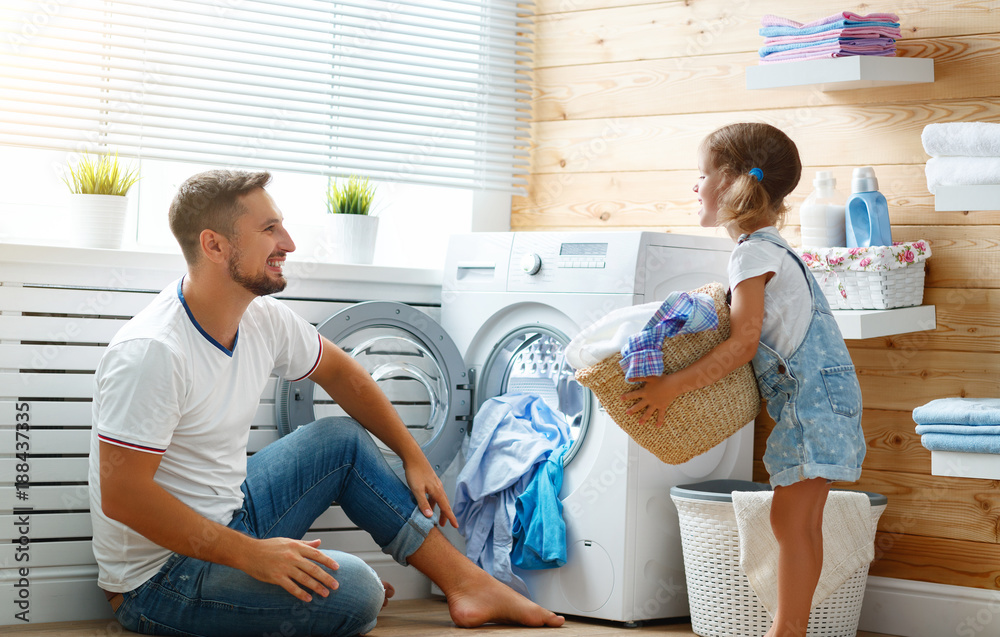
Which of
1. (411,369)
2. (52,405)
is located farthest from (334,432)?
(52,405)

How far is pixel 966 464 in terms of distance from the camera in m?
2.01

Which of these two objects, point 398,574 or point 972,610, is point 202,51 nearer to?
point 398,574

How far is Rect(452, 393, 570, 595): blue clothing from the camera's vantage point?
2.38m

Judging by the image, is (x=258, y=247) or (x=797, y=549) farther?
(x=258, y=247)

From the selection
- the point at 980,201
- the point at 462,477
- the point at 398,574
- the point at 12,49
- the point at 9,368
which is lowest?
the point at 398,574

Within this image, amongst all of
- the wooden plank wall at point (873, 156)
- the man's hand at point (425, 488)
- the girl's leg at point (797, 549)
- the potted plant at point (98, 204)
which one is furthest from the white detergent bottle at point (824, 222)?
the potted plant at point (98, 204)

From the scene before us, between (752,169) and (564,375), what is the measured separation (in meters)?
0.82

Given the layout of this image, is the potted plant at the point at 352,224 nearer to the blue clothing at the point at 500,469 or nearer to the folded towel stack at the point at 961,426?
the blue clothing at the point at 500,469

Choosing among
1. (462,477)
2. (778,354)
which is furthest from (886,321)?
(462,477)

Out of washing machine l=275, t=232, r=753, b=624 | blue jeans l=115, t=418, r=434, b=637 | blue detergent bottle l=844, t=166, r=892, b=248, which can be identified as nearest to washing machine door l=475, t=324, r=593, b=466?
washing machine l=275, t=232, r=753, b=624

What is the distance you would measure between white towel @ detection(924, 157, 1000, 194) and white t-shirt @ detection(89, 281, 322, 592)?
138 cm

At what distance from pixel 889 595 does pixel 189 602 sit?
1566mm

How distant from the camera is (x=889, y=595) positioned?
2420 mm

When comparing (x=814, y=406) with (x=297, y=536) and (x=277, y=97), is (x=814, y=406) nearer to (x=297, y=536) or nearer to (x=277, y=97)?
(x=297, y=536)
